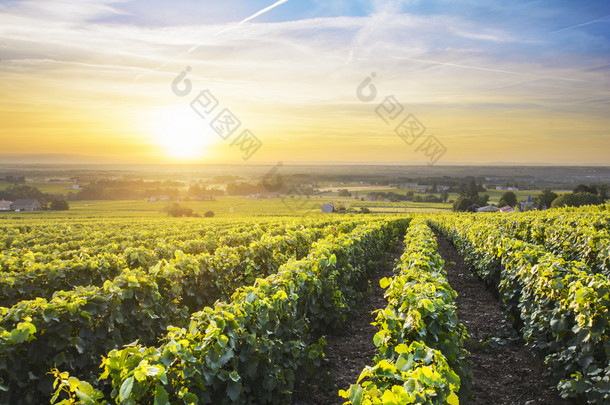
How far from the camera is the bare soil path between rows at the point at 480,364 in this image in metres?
5.82

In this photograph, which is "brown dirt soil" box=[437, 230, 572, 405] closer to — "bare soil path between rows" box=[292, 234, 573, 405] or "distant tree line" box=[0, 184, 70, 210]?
"bare soil path between rows" box=[292, 234, 573, 405]

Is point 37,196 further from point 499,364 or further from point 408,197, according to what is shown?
point 499,364

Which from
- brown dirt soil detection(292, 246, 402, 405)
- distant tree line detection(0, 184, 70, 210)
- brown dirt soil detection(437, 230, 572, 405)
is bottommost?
brown dirt soil detection(437, 230, 572, 405)

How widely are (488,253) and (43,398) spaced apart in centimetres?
1107

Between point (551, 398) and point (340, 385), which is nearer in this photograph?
point (551, 398)

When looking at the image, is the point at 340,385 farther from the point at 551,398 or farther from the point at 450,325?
the point at 551,398

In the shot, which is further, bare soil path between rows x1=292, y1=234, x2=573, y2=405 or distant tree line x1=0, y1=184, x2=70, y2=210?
distant tree line x1=0, y1=184, x2=70, y2=210

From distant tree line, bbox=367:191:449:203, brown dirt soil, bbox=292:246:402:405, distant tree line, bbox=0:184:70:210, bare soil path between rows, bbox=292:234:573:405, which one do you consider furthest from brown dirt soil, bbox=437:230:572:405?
distant tree line, bbox=367:191:449:203

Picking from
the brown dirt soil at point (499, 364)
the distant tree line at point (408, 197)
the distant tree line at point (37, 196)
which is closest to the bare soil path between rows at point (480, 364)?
the brown dirt soil at point (499, 364)

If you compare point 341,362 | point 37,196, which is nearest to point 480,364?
point 341,362

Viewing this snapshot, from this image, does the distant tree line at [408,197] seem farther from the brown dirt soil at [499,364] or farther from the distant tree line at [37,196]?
the brown dirt soil at [499,364]

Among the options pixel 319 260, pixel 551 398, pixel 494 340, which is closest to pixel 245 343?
pixel 319 260

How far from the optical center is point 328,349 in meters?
7.49

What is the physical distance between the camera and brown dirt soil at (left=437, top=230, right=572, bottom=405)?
5844mm
